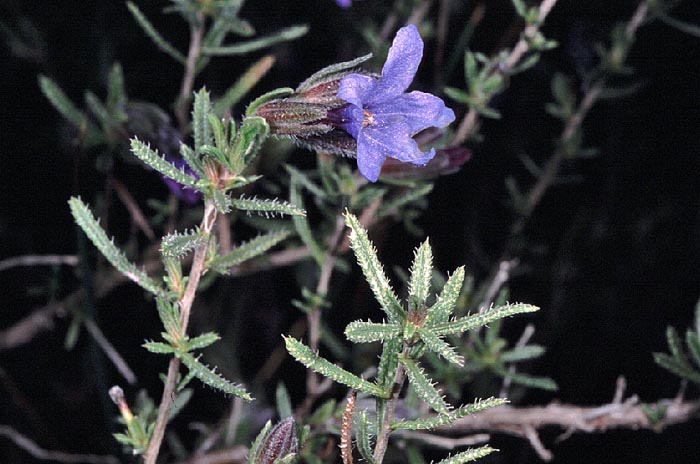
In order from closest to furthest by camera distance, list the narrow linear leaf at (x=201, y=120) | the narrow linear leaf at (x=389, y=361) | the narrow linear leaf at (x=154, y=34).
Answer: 1. the narrow linear leaf at (x=389, y=361)
2. the narrow linear leaf at (x=201, y=120)
3. the narrow linear leaf at (x=154, y=34)

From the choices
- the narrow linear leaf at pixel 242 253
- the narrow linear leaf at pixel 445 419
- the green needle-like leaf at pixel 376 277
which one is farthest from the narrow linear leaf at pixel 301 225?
the narrow linear leaf at pixel 445 419

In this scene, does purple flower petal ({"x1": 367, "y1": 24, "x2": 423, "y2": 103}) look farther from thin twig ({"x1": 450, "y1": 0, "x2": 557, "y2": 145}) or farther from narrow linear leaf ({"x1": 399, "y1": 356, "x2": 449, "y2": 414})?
thin twig ({"x1": 450, "y1": 0, "x2": 557, "y2": 145})

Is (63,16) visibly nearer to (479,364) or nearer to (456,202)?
(456,202)

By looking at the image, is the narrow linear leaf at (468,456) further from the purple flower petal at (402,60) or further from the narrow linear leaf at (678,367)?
the narrow linear leaf at (678,367)

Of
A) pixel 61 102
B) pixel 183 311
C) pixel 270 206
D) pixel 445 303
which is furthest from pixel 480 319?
pixel 61 102

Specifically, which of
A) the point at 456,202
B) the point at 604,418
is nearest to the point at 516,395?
the point at 604,418

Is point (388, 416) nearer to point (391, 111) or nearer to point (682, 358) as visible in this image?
point (391, 111)
